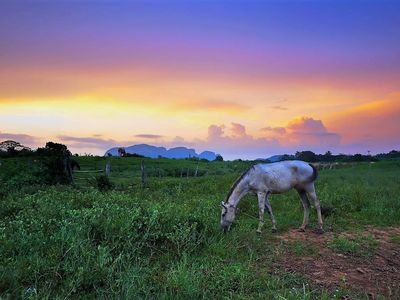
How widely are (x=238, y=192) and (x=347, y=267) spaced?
4.02m

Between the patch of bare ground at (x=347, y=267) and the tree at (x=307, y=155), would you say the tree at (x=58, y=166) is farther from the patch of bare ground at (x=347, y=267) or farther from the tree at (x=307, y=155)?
the tree at (x=307, y=155)

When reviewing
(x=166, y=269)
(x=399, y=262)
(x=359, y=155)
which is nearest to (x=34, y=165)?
(x=166, y=269)

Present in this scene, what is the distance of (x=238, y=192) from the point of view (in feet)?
38.4

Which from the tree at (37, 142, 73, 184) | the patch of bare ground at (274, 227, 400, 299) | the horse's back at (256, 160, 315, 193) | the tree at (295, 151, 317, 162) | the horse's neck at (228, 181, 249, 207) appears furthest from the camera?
the tree at (295, 151, 317, 162)

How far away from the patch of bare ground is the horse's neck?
1731 mm

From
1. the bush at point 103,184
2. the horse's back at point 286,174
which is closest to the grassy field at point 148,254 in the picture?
the horse's back at point 286,174

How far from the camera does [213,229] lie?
9867mm

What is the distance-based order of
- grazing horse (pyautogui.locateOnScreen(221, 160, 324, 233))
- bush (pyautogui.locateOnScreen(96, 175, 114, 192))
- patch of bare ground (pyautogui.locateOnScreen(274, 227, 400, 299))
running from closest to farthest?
patch of bare ground (pyautogui.locateOnScreen(274, 227, 400, 299)) → grazing horse (pyautogui.locateOnScreen(221, 160, 324, 233)) → bush (pyautogui.locateOnScreen(96, 175, 114, 192))

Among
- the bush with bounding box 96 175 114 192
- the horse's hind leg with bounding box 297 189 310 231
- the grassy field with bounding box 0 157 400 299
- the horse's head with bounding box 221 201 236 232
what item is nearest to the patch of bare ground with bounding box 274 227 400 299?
the grassy field with bounding box 0 157 400 299

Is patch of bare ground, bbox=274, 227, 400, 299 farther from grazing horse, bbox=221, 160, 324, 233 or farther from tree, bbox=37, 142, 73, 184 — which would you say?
tree, bbox=37, 142, 73, 184

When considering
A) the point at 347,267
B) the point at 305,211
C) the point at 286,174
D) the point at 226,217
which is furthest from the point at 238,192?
the point at 347,267

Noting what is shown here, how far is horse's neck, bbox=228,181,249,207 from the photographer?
37.9 feet

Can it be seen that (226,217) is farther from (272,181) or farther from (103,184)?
(103,184)

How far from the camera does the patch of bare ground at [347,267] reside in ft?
24.4
